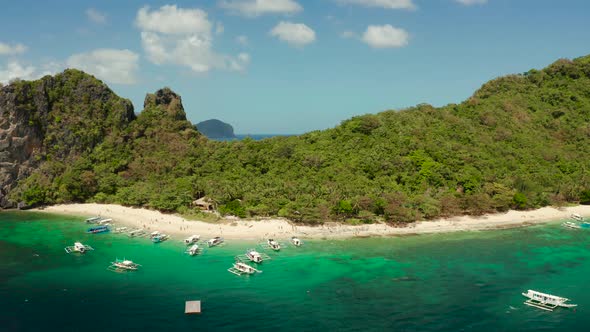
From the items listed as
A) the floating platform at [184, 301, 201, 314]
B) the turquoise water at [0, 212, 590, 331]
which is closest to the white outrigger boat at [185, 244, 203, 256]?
the turquoise water at [0, 212, 590, 331]

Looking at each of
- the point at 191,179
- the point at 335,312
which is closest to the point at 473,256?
the point at 335,312

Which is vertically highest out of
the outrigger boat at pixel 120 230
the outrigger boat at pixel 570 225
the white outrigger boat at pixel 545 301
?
the outrigger boat at pixel 120 230

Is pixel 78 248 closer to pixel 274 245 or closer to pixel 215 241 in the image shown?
pixel 215 241

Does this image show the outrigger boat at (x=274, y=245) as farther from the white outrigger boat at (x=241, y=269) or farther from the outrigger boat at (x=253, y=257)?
the white outrigger boat at (x=241, y=269)

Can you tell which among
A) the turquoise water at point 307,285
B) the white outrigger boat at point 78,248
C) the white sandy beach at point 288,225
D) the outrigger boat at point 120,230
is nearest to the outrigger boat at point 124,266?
the turquoise water at point 307,285

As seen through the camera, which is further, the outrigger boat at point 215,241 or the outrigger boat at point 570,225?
the outrigger boat at point 570,225

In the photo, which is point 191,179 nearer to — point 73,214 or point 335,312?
point 73,214
